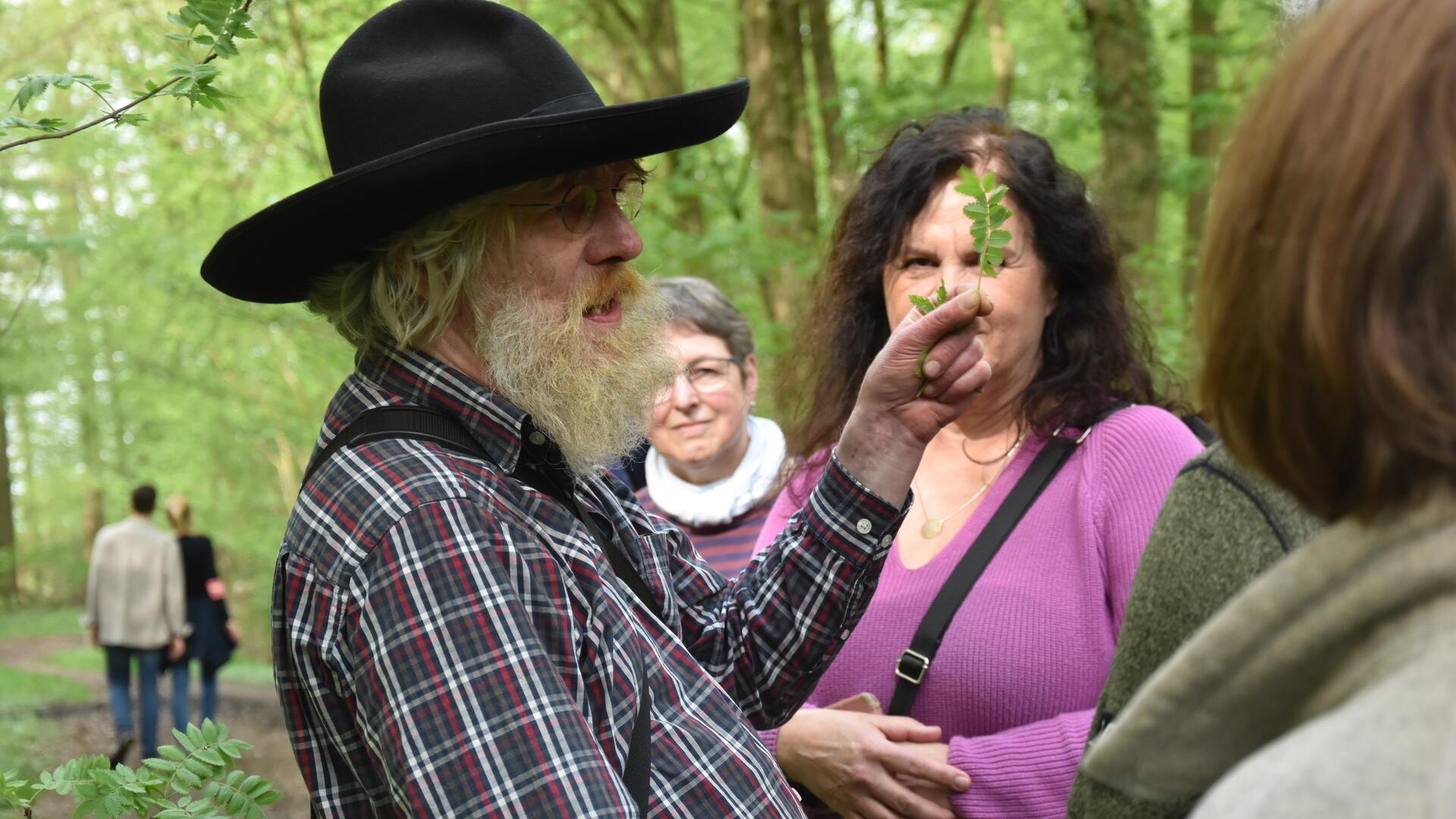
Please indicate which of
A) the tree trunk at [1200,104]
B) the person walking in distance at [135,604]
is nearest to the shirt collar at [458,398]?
the tree trunk at [1200,104]

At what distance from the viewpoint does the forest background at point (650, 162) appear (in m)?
7.40

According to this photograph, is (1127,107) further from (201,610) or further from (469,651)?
(201,610)

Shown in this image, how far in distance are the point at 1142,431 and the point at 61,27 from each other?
1181 cm

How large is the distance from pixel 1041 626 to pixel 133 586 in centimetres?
914

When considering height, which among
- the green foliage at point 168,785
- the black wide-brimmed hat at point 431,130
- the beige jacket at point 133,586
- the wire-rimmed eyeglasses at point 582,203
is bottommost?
the beige jacket at point 133,586

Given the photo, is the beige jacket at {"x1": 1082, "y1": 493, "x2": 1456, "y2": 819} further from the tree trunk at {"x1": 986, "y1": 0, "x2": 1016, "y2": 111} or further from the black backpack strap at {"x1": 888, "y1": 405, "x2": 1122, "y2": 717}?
the tree trunk at {"x1": 986, "y1": 0, "x2": 1016, "y2": 111}

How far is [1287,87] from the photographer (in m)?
0.95

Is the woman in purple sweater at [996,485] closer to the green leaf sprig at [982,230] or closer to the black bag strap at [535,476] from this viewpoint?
the green leaf sprig at [982,230]

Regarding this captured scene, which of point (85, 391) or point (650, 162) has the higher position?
point (650, 162)

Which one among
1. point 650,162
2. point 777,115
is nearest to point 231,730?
point 650,162

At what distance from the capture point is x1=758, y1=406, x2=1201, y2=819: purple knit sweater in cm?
233

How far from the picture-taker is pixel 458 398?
78.6 inches

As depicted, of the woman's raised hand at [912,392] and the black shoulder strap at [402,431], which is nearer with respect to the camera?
the black shoulder strap at [402,431]

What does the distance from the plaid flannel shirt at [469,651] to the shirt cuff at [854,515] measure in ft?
1.31
